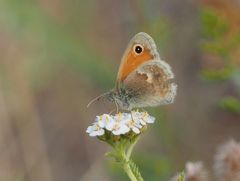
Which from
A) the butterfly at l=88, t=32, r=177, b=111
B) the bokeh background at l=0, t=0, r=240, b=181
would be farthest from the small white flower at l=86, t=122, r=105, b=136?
the bokeh background at l=0, t=0, r=240, b=181

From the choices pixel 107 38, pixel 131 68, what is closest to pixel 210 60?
pixel 107 38

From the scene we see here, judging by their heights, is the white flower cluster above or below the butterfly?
below

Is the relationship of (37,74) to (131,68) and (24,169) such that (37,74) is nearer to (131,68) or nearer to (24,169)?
(24,169)

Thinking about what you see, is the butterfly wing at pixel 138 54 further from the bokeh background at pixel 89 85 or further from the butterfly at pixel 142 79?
the bokeh background at pixel 89 85

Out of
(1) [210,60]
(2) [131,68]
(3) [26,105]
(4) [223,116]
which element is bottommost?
(2) [131,68]

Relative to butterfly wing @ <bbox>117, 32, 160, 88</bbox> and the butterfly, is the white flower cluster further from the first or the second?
butterfly wing @ <bbox>117, 32, 160, 88</bbox>

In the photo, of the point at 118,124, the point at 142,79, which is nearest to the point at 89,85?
the point at 142,79
